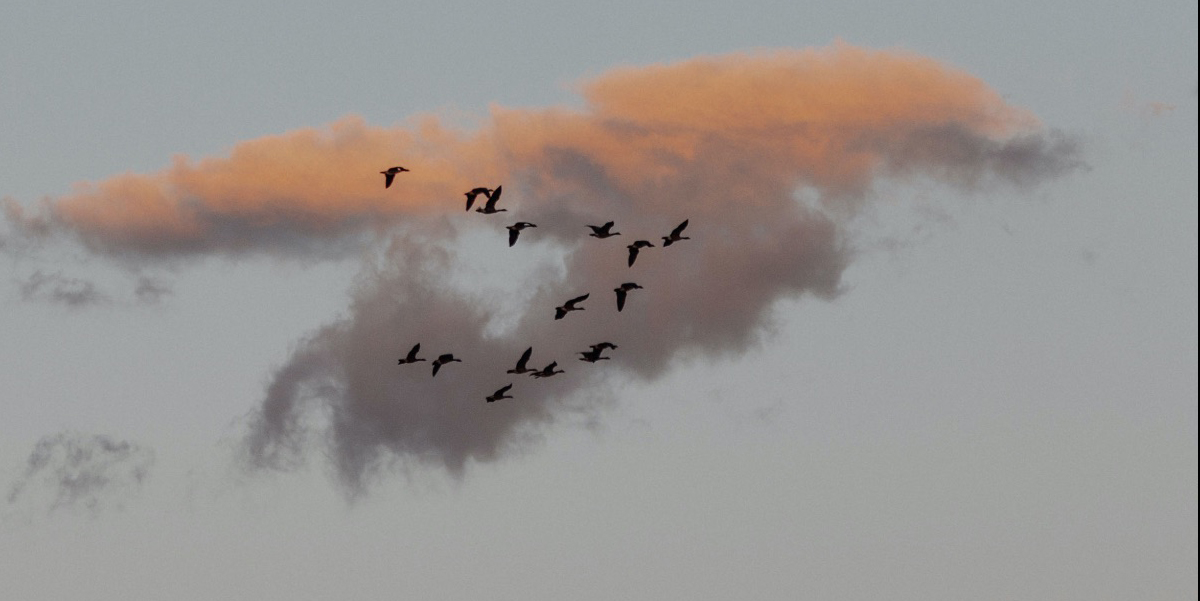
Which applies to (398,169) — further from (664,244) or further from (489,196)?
(664,244)

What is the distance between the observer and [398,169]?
19812 cm

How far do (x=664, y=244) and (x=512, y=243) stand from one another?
596 inches

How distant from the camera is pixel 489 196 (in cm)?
19850

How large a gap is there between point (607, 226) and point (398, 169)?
2003 centimetres

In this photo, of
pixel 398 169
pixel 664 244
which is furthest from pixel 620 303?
pixel 398 169

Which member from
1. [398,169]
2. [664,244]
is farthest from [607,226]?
[398,169]

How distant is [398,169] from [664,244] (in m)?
25.5

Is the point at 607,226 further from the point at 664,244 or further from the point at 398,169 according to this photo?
the point at 398,169

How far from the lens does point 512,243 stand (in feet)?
631

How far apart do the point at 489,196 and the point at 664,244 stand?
660 inches

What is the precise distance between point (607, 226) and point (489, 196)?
37.4ft

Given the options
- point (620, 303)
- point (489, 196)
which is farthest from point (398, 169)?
point (620, 303)

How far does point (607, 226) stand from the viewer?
645ft
